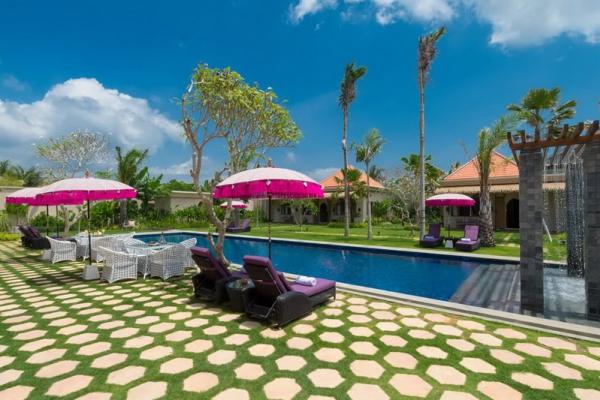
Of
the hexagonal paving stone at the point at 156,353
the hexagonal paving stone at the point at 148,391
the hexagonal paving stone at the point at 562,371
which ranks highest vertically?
the hexagonal paving stone at the point at 562,371

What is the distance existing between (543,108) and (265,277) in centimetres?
1839

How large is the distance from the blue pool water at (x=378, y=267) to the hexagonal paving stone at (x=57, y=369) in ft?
24.8

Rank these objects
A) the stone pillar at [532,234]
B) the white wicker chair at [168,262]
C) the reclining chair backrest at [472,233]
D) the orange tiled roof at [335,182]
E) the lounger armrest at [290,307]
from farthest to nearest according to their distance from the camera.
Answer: the orange tiled roof at [335,182] < the reclining chair backrest at [472,233] < the white wicker chair at [168,262] < the stone pillar at [532,234] < the lounger armrest at [290,307]

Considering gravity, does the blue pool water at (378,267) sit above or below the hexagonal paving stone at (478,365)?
below

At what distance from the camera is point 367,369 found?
3.72 meters

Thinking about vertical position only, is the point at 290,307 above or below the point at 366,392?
above

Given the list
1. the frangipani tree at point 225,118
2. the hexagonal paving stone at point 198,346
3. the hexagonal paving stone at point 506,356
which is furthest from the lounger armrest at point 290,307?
the frangipani tree at point 225,118

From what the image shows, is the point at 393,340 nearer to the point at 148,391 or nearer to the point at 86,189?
the point at 148,391

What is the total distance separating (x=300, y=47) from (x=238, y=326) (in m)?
21.7

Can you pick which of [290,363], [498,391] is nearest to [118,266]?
[290,363]

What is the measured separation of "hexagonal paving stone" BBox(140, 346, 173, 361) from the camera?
4054mm

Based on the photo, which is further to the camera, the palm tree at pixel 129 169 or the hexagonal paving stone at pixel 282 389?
the palm tree at pixel 129 169

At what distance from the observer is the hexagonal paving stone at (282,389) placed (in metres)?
3.19

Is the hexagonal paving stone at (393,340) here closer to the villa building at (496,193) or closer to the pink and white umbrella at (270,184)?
the pink and white umbrella at (270,184)
